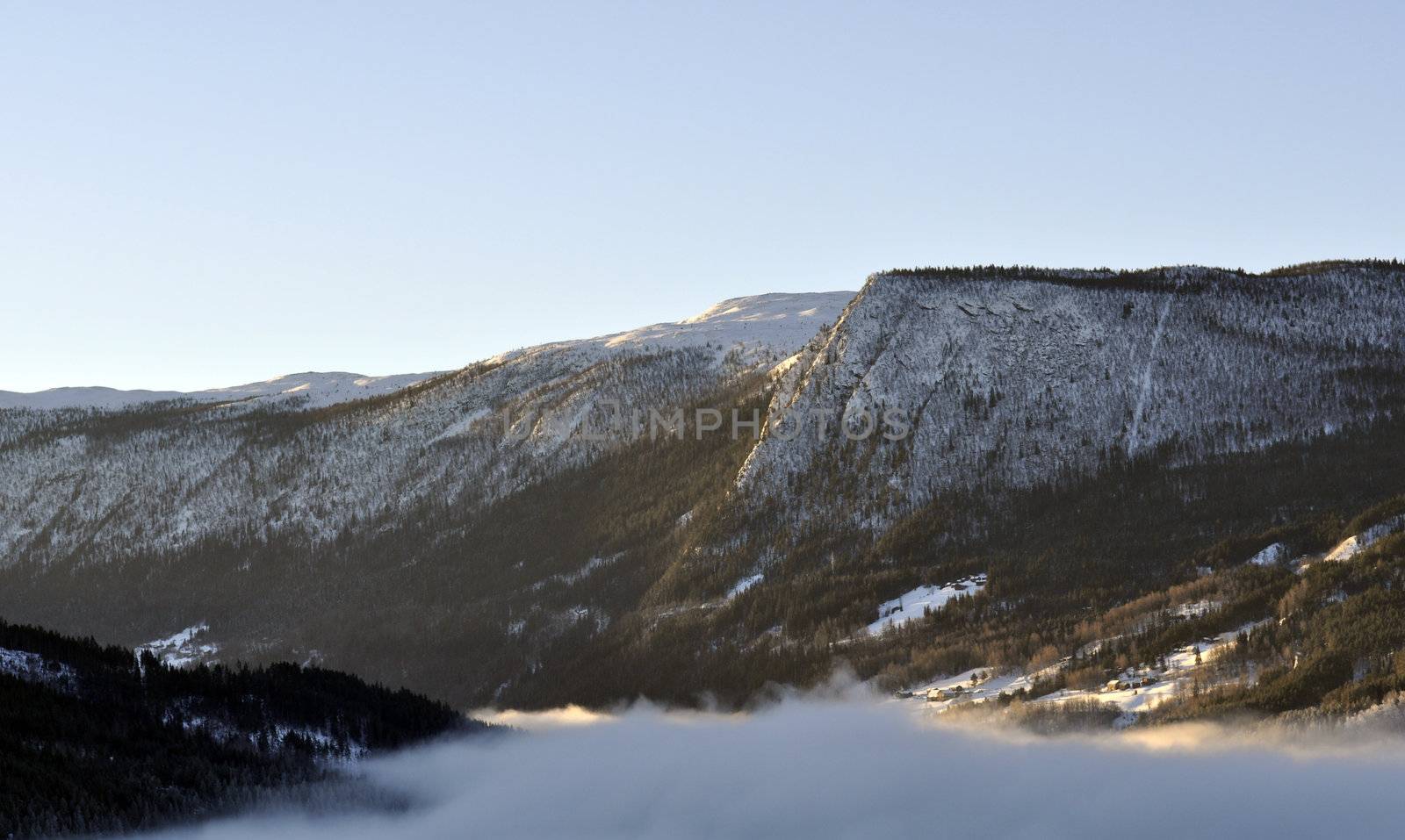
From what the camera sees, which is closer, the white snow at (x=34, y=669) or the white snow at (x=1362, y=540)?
the white snow at (x=1362, y=540)

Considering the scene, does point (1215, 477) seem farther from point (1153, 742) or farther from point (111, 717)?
point (111, 717)

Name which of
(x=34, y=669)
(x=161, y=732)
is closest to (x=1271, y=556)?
(x=161, y=732)

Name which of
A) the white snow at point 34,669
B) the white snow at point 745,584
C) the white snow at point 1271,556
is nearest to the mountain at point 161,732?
the white snow at point 34,669

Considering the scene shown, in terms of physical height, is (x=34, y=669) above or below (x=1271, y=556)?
above

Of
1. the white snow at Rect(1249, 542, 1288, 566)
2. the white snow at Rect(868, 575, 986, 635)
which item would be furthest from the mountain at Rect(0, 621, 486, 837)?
the white snow at Rect(1249, 542, 1288, 566)

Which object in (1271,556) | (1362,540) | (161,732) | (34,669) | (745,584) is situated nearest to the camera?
(1362,540)

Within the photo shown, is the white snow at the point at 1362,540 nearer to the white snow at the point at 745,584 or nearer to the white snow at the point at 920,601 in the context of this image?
the white snow at the point at 920,601

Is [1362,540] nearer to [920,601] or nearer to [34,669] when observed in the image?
[920,601]
